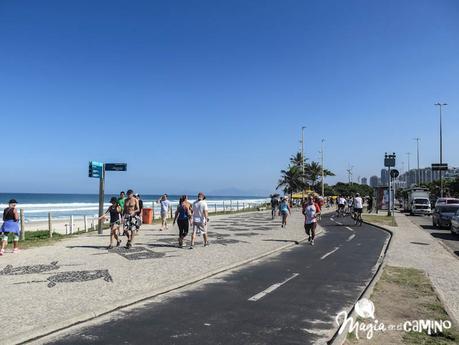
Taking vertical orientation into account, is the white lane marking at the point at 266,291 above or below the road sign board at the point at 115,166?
below

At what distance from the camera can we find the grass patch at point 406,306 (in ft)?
19.7

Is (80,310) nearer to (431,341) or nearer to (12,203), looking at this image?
(431,341)

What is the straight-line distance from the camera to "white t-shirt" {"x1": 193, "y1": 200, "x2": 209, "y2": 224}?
15500mm

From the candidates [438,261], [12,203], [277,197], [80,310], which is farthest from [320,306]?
[277,197]

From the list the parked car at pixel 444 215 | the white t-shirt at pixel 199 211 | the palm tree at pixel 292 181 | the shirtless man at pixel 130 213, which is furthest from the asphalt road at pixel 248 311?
the palm tree at pixel 292 181

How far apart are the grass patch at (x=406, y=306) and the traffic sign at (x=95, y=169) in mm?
12453

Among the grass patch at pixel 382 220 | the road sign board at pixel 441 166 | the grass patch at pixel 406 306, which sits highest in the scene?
the road sign board at pixel 441 166

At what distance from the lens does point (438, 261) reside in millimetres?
13680

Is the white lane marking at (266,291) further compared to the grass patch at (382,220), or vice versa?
the grass patch at (382,220)

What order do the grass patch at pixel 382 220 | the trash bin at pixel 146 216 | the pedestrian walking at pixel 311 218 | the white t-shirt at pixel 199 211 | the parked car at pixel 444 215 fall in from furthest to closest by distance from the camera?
the grass patch at pixel 382 220
the parked car at pixel 444 215
the trash bin at pixel 146 216
the pedestrian walking at pixel 311 218
the white t-shirt at pixel 199 211

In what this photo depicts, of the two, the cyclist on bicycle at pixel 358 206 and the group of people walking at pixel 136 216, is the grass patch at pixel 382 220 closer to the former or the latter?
the cyclist on bicycle at pixel 358 206

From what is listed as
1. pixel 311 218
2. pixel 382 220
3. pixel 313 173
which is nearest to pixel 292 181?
pixel 313 173

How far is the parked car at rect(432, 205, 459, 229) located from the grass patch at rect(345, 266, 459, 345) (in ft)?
57.9

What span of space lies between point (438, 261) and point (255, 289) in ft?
23.3
